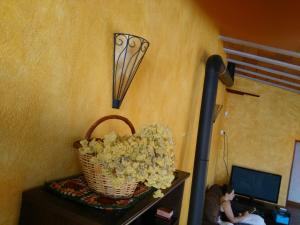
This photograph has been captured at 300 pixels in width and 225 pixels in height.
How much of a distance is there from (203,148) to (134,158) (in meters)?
1.99

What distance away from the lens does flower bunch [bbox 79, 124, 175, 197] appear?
98 centimetres

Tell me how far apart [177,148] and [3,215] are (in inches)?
74.1

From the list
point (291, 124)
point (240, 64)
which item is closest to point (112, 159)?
point (240, 64)

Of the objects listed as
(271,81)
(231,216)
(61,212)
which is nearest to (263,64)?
(271,81)

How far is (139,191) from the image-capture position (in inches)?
47.2

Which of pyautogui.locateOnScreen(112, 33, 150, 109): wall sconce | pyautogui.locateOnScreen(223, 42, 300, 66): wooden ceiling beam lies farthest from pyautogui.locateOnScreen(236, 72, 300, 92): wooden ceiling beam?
pyautogui.locateOnScreen(112, 33, 150, 109): wall sconce

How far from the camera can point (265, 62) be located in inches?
147

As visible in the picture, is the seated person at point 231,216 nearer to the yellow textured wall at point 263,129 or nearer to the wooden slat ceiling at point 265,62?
the yellow textured wall at point 263,129

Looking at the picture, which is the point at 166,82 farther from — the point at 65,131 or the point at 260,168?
the point at 260,168

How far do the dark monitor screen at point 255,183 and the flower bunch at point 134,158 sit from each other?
4.32 m

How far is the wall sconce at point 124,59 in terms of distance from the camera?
138 cm

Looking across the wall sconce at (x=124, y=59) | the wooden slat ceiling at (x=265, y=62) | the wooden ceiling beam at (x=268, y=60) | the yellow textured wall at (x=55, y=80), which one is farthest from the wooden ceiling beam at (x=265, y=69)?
the wall sconce at (x=124, y=59)

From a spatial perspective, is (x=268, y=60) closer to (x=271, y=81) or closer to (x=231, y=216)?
(x=271, y=81)

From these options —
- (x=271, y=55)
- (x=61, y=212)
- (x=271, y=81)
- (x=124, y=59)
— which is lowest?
(x=61, y=212)
